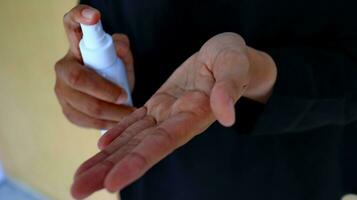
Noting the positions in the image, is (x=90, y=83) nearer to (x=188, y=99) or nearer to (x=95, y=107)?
(x=95, y=107)

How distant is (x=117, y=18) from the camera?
554mm

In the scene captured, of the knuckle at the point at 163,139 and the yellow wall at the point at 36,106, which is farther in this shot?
the yellow wall at the point at 36,106

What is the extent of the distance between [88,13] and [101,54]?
5cm

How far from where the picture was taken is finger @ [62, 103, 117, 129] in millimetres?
513

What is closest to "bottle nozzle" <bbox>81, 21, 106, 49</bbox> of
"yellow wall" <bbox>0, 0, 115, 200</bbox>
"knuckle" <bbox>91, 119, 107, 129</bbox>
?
"knuckle" <bbox>91, 119, 107, 129</bbox>

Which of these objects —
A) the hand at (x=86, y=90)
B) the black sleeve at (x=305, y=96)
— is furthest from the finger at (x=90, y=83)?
the black sleeve at (x=305, y=96)

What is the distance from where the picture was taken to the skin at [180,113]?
11.2 inches

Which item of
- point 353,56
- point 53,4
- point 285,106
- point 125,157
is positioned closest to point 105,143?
point 125,157

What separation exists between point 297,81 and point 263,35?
92mm

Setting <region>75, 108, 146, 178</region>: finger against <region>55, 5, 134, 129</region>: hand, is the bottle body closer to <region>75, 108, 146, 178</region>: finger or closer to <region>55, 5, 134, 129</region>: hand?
<region>55, 5, 134, 129</region>: hand

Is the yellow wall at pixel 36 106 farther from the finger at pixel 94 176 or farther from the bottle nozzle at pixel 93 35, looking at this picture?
the finger at pixel 94 176

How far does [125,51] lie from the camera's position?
0.50 m

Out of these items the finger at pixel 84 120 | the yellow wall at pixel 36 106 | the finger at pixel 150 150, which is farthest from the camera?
the yellow wall at pixel 36 106

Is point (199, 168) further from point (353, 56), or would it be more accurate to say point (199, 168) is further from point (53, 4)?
point (53, 4)
